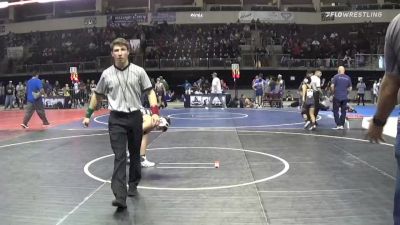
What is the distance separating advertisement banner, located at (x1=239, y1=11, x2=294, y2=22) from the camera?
39.0 meters

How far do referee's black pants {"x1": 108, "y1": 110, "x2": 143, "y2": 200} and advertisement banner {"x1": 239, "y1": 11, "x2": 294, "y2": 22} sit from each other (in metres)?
34.2

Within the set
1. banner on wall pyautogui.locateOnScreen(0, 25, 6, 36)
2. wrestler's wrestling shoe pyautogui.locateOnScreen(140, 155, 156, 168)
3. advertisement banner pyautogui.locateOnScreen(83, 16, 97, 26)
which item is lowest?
wrestler's wrestling shoe pyautogui.locateOnScreen(140, 155, 156, 168)

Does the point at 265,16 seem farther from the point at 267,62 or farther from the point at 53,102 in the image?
the point at 53,102

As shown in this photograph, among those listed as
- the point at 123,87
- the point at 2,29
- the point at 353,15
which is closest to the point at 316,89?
the point at 123,87

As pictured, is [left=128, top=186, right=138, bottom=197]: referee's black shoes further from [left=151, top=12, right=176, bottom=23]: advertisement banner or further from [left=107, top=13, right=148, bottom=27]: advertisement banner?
[left=107, top=13, right=148, bottom=27]: advertisement banner

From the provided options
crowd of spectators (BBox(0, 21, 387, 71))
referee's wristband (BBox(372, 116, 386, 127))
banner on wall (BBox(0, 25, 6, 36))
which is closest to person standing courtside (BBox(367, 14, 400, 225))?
referee's wristband (BBox(372, 116, 386, 127))

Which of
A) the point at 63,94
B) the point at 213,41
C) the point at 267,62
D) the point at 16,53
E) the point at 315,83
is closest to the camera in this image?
the point at 315,83

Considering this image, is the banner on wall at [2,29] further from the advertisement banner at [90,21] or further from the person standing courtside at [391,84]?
the person standing courtside at [391,84]

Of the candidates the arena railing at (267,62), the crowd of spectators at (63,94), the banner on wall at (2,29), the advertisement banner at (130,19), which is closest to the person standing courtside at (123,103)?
the crowd of spectators at (63,94)

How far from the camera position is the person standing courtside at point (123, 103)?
19.2 feet

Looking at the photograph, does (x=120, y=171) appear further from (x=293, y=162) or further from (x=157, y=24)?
(x=157, y=24)

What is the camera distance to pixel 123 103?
5.99 metres

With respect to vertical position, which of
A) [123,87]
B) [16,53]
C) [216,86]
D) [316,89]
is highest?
[16,53]

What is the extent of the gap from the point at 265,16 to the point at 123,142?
3468 centimetres
